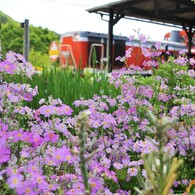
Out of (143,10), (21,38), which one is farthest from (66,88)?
(21,38)

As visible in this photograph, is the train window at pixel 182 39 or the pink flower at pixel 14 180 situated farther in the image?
the train window at pixel 182 39

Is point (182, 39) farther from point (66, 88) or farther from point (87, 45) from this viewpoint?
point (66, 88)

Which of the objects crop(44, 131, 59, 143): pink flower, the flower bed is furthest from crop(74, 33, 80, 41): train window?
crop(44, 131, 59, 143): pink flower

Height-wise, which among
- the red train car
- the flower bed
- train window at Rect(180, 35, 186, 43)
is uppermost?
train window at Rect(180, 35, 186, 43)

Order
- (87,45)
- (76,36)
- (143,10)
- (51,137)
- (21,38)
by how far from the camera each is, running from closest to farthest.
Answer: (51,137)
(143,10)
(87,45)
(76,36)
(21,38)

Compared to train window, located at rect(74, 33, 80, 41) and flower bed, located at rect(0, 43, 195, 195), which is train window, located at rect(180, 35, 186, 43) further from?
flower bed, located at rect(0, 43, 195, 195)

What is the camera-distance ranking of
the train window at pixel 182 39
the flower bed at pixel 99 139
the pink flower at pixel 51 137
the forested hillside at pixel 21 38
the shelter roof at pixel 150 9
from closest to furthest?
the flower bed at pixel 99 139
the pink flower at pixel 51 137
the shelter roof at pixel 150 9
the train window at pixel 182 39
the forested hillside at pixel 21 38

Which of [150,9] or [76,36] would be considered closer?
[150,9]

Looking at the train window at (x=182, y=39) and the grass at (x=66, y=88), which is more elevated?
the train window at (x=182, y=39)

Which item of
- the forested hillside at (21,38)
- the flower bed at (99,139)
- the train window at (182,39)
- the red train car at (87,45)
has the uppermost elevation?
the forested hillside at (21,38)

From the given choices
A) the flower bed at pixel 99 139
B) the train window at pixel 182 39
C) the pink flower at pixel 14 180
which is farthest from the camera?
the train window at pixel 182 39

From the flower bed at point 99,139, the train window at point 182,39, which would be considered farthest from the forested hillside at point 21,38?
the flower bed at point 99,139

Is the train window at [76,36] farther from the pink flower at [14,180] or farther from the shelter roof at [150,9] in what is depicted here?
the pink flower at [14,180]

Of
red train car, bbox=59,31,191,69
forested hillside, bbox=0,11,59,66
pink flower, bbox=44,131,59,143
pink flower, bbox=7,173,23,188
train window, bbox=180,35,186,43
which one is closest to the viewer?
pink flower, bbox=7,173,23,188
